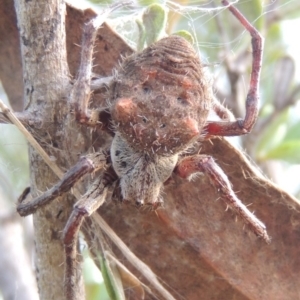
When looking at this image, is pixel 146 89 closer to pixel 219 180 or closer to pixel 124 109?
pixel 124 109

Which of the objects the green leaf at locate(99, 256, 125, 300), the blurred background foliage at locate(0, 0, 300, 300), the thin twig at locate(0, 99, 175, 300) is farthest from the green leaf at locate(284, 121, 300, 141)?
the green leaf at locate(99, 256, 125, 300)

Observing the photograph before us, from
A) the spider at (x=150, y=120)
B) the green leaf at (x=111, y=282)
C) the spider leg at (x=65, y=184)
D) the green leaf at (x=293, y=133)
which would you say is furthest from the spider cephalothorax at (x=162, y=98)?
the green leaf at (x=293, y=133)

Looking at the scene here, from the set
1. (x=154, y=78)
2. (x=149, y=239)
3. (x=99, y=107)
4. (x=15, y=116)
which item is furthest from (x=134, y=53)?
(x=149, y=239)

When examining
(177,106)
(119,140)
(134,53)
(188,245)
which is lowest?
(188,245)

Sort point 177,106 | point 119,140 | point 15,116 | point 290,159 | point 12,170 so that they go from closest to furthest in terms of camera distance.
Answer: point 15,116, point 177,106, point 119,140, point 12,170, point 290,159

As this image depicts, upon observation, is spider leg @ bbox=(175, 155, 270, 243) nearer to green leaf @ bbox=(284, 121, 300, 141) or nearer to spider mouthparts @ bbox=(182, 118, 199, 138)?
spider mouthparts @ bbox=(182, 118, 199, 138)

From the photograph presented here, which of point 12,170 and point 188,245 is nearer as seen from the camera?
point 188,245

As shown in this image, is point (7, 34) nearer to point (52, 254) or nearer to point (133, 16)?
point (133, 16)

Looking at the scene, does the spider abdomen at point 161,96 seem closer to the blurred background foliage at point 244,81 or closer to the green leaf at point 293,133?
the blurred background foliage at point 244,81
